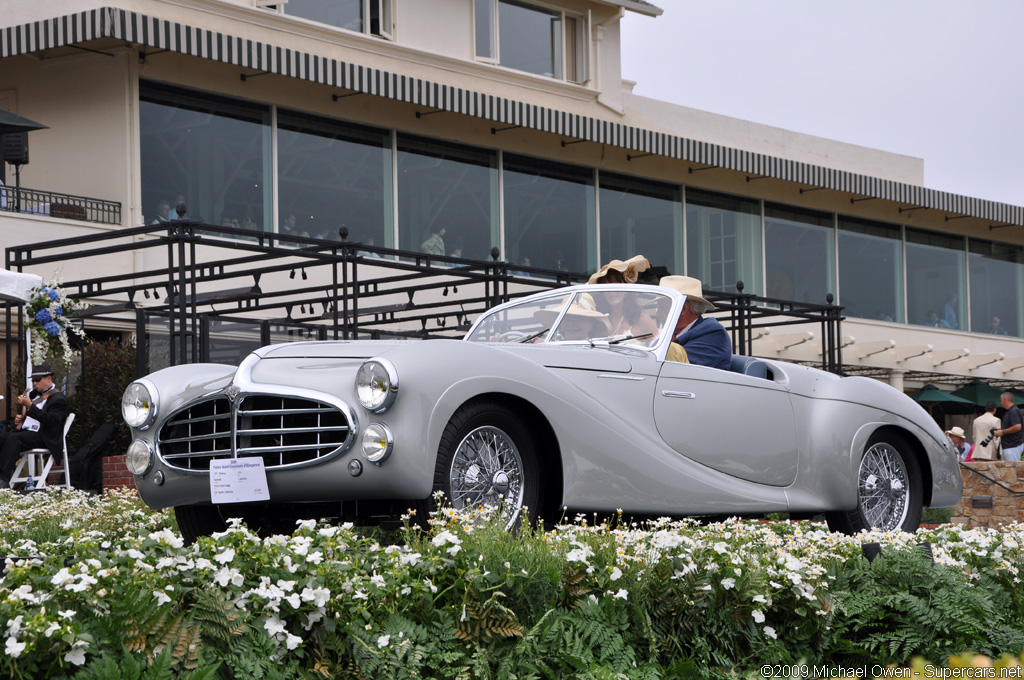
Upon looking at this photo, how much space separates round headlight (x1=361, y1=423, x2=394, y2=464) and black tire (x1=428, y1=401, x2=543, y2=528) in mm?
282

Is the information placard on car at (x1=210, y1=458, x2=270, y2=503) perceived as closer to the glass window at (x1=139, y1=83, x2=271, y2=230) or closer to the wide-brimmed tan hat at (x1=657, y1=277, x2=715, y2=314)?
the wide-brimmed tan hat at (x1=657, y1=277, x2=715, y2=314)

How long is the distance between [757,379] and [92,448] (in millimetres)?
8022

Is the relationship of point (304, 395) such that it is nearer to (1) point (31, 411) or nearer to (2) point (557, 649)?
(2) point (557, 649)

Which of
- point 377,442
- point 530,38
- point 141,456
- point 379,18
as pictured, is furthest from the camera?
point 530,38

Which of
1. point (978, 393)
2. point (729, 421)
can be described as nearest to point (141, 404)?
point (729, 421)

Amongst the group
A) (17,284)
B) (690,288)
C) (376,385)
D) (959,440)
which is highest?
(17,284)

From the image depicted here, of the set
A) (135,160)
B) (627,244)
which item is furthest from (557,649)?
(627,244)

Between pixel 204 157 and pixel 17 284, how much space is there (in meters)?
7.46

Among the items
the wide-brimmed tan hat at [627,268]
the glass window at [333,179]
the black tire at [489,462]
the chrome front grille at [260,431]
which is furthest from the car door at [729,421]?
the glass window at [333,179]

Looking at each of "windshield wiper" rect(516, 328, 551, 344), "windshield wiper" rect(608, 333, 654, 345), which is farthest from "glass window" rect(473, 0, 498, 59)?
"windshield wiper" rect(608, 333, 654, 345)

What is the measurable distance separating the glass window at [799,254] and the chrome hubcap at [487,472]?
907 inches

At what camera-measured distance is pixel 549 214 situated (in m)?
24.6

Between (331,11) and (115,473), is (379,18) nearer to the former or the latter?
(331,11)

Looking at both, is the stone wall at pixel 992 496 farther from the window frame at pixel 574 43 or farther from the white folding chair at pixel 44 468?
the window frame at pixel 574 43
